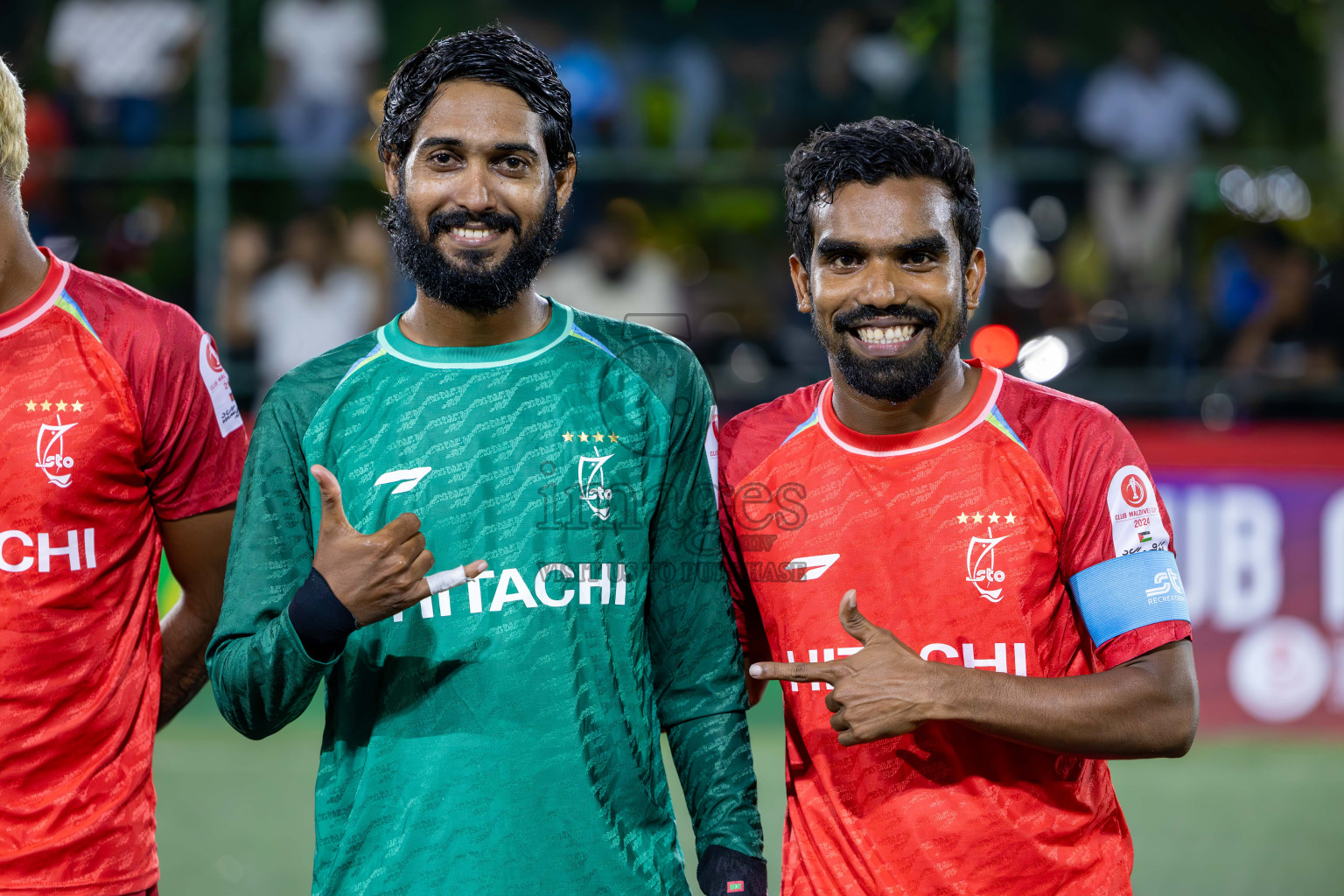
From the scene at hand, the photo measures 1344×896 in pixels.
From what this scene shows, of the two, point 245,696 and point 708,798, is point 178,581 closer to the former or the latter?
point 245,696

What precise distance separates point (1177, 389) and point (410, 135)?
694 centimetres

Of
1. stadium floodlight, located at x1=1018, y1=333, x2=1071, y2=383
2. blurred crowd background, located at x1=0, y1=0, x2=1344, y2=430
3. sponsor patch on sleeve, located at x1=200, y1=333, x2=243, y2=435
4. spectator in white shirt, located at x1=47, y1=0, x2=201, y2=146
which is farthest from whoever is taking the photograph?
spectator in white shirt, located at x1=47, y1=0, x2=201, y2=146

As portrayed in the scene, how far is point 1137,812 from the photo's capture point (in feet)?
21.5

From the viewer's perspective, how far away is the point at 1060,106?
385 inches

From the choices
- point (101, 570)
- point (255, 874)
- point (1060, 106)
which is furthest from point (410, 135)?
point (1060, 106)

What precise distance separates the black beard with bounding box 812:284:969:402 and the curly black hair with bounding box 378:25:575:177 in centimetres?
65

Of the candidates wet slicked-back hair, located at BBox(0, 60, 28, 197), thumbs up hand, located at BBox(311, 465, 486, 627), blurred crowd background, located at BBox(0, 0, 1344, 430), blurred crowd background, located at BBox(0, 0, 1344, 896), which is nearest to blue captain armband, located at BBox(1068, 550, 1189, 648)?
thumbs up hand, located at BBox(311, 465, 486, 627)

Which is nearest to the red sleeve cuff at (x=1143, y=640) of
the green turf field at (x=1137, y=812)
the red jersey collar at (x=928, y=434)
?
the red jersey collar at (x=928, y=434)

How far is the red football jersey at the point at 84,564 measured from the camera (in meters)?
2.83

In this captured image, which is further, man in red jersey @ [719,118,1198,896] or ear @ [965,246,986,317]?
ear @ [965,246,986,317]

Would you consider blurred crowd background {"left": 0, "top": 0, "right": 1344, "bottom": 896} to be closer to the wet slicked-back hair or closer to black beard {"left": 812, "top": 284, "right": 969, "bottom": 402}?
the wet slicked-back hair

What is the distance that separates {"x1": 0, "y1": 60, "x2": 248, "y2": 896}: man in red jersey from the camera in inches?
112

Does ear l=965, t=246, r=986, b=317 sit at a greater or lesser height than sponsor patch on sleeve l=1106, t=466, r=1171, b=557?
greater

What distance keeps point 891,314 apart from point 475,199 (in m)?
0.83
